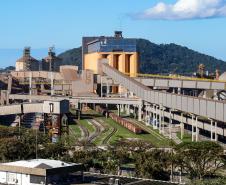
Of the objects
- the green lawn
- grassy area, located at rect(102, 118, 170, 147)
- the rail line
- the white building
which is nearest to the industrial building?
grassy area, located at rect(102, 118, 170, 147)

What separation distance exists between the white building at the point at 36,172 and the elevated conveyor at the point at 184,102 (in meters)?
31.2

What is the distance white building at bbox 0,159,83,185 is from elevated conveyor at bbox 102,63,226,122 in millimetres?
31164

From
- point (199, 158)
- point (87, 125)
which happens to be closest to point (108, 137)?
point (87, 125)

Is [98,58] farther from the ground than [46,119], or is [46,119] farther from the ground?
[98,58]

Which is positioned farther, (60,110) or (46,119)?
(46,119)

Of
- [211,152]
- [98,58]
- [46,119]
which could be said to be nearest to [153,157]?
[211,152]

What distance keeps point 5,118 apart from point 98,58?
52.7 metres

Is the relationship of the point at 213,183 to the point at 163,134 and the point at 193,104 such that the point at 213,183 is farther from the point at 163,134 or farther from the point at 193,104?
the point at 163,134

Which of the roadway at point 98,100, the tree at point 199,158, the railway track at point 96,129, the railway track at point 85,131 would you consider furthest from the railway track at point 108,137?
the tree at point 199,158

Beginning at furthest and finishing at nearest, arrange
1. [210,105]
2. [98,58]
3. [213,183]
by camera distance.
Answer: [98,58]
[210,105]
[213,183]

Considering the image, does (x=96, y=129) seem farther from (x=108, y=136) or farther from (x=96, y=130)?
(x=108, y=136)

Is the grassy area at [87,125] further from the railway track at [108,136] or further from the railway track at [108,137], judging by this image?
the railway track at [108,137]

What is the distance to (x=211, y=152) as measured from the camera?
59.3 m

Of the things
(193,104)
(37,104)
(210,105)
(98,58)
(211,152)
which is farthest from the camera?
(98,58)
